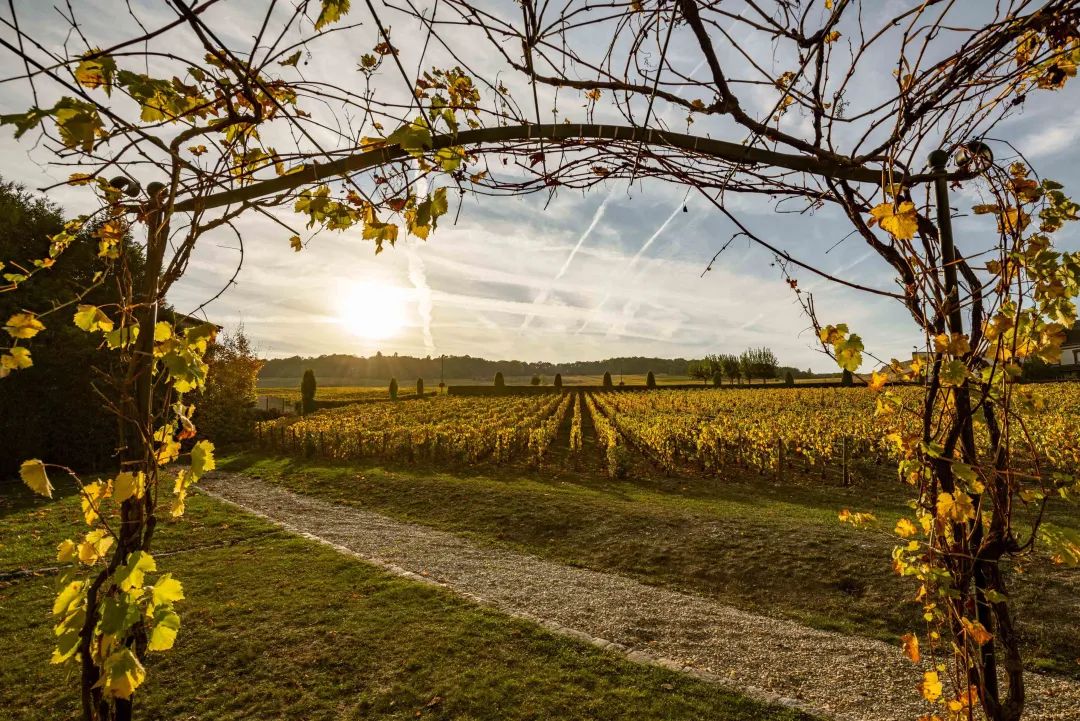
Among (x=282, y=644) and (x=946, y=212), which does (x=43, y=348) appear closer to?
(x=282, y=644)

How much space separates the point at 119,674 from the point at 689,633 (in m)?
5.44

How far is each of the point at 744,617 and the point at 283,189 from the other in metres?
6.43

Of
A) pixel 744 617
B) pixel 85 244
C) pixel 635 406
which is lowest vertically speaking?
pixel 744 617

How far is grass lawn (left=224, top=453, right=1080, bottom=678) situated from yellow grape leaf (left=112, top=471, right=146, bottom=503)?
658 centimetres

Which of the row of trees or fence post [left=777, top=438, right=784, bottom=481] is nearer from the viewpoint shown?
fence post [left=777, top=438, right=784, bottom=481]

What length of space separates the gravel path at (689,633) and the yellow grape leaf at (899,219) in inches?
166

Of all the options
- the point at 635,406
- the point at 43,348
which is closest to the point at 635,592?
the point at 43,348

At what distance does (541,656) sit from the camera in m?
5.02

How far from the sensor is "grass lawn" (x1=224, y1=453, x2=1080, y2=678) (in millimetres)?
6273

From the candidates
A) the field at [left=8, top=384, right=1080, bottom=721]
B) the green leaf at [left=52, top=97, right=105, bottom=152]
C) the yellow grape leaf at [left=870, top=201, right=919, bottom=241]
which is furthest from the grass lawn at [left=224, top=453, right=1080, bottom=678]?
the green leaf at [left=52, top=97, right=105, bottom=152]

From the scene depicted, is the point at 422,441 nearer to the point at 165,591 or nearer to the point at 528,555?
the point at 528,555

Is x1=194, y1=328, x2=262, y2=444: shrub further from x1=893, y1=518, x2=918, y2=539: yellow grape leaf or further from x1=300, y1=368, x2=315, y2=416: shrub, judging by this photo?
x1=893, y1=518, x2=918, y2=539: yellow grape leaf

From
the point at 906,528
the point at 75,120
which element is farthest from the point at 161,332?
the point at 906,528

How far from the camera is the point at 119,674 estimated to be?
52.2 inches
